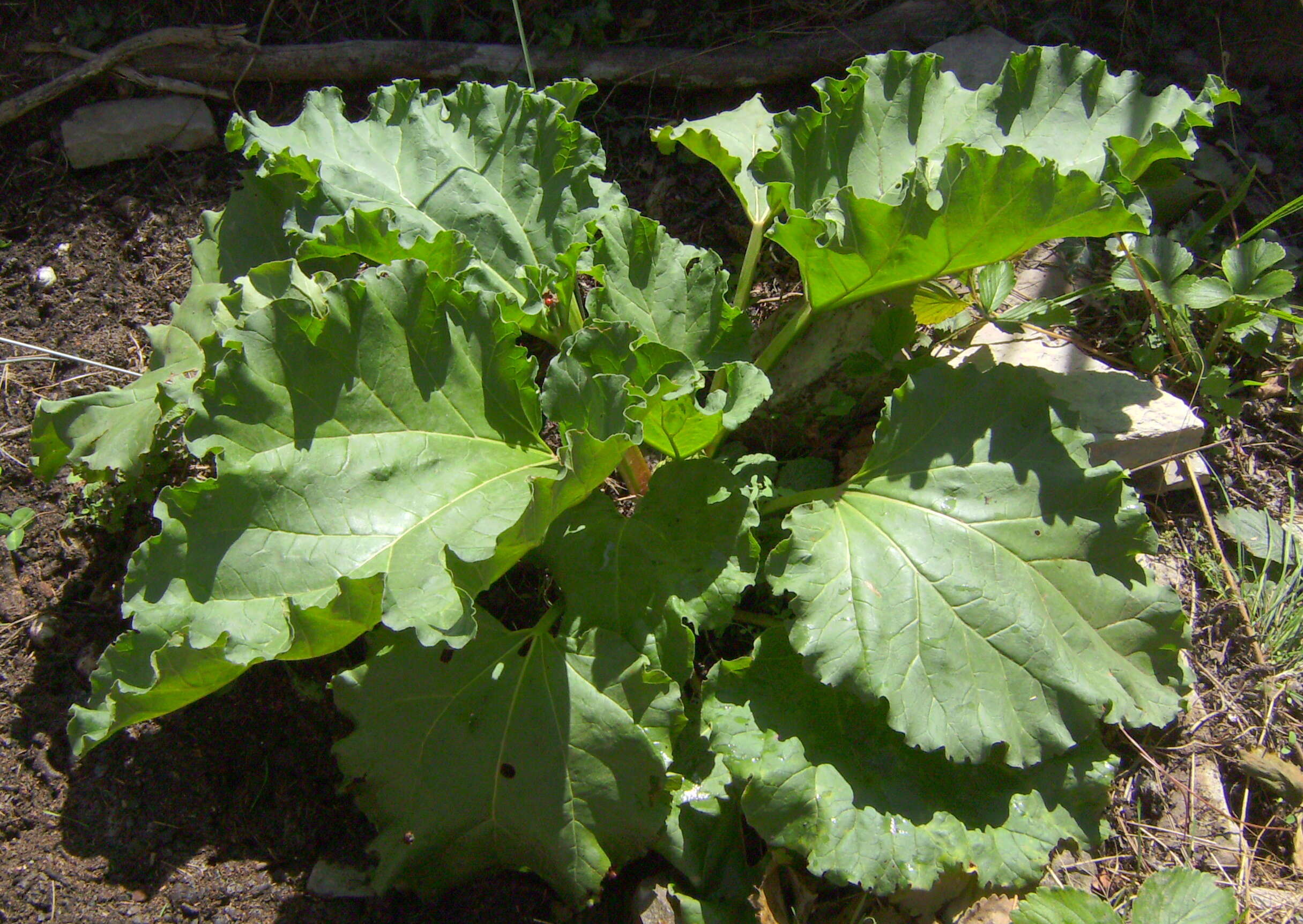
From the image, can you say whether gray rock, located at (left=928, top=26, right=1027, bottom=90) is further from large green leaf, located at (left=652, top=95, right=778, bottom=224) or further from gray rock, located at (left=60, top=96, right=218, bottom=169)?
gray rock, located at (left=60, top=96, right=218, bottom=169)

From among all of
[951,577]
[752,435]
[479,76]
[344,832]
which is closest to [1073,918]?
[951,577]

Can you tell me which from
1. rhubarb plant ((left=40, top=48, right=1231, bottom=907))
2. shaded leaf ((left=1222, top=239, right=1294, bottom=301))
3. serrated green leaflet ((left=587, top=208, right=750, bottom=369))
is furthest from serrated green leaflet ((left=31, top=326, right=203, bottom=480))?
shaded leaf ((left=1222, top=239, right=1294, bottom=301))

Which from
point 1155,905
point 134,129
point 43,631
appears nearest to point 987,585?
point 1155,905

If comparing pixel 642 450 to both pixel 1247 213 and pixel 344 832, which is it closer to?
pixel 344 832

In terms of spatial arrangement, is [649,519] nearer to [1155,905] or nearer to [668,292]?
[668,292]

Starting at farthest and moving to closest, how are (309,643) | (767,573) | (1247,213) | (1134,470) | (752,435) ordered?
(1247,213), (752,435), (1134,470), (767,573), (309,643)

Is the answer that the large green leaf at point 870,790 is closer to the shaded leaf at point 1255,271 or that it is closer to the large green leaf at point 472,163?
the large green leaf at point 472,163

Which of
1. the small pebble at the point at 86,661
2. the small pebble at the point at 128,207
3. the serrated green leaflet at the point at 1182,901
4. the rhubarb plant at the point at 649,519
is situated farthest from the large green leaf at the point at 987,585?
the small pebble at the point at 128,207
